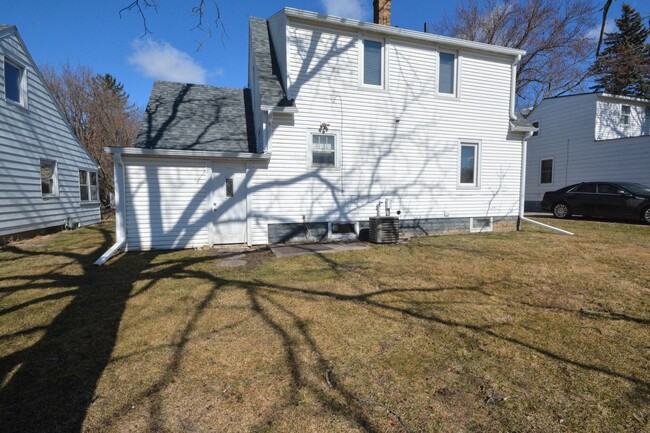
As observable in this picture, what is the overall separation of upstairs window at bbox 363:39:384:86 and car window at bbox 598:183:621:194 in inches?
390

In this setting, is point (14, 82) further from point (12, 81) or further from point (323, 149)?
point (323, 149)

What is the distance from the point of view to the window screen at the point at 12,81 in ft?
29.3

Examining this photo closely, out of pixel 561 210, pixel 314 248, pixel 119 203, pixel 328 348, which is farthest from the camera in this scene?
pixel 561 210

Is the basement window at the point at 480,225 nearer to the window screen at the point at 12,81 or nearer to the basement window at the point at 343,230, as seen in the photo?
the basement window at the point at 343,230

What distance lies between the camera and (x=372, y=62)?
9.04 m

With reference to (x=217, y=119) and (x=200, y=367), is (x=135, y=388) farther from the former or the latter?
(x=217, y=119)

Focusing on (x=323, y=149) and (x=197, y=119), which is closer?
(x=323, y=149)

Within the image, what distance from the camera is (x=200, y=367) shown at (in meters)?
2.86

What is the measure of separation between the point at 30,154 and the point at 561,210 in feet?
63.9

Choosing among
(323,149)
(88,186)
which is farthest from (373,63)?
(88,186)

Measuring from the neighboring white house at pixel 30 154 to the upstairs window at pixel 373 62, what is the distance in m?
9.74

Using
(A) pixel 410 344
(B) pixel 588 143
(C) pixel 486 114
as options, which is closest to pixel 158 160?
(A) pixel 410 344

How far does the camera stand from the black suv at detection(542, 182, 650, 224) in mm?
11273

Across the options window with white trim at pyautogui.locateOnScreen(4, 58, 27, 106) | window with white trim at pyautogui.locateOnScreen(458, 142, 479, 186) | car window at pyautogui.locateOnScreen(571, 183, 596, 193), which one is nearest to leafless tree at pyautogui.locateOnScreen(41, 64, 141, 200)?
window with white trim at pyautogui.locateOnScreen(4, 58, 27, 106)
